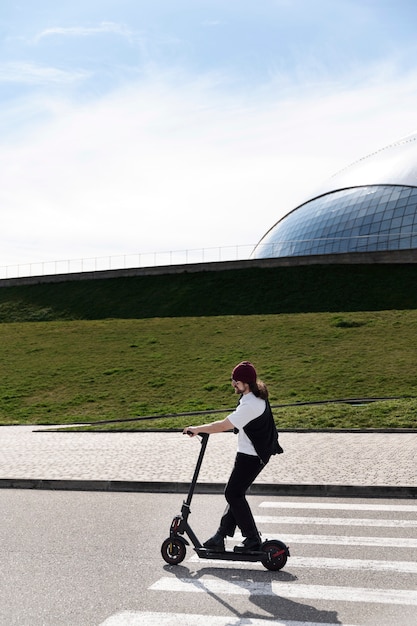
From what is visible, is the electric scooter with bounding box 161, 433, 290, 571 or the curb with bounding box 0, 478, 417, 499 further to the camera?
the curb with bounding box 0, 478, 417, 499

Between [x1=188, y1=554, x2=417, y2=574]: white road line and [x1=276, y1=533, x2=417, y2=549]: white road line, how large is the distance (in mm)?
521

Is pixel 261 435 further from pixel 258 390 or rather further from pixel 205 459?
pixel 205 459

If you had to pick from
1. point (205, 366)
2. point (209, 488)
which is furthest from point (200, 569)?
point (205, 366)

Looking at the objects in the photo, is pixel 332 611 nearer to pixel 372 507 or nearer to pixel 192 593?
pixel 192 593

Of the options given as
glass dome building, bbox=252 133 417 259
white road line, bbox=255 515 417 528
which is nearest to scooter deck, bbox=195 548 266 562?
white road line, bbox=255 515 417 528

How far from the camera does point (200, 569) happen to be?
639 centimetres

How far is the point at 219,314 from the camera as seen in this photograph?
36531 mm

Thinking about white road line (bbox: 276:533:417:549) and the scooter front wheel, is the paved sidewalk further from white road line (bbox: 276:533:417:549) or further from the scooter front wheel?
the scooter front wheel

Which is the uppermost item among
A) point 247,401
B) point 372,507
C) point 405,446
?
point 247,401

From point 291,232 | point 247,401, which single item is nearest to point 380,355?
point 247,401

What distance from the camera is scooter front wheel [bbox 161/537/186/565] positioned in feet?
21.0

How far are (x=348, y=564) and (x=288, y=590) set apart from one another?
808 millimetres

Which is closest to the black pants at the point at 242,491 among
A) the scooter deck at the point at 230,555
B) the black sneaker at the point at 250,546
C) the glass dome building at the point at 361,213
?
the black sneaker at the point at 250,546

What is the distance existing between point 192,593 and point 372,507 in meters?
3.45
